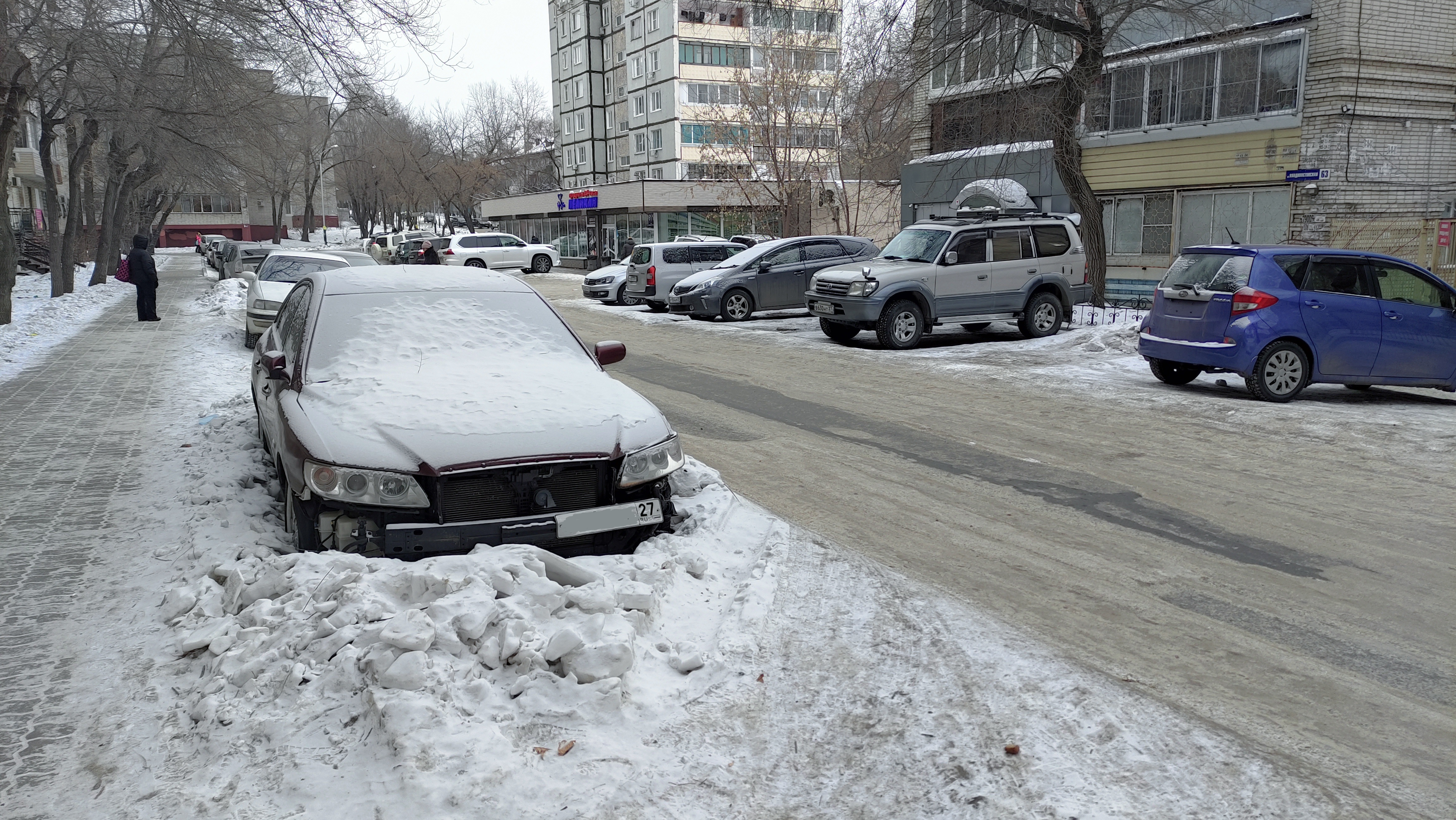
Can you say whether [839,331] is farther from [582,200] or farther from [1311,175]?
[582,200]

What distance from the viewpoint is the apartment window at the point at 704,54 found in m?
67.4

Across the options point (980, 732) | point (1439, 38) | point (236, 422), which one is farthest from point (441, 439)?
point (1439, 38)

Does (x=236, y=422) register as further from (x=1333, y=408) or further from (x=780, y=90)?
(x=780, y=90)

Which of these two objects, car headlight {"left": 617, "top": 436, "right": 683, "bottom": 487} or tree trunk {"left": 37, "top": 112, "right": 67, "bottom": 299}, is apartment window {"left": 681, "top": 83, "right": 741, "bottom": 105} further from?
car headlight {"left": 617, "top": 436, "right": 683, "bottom": 487}

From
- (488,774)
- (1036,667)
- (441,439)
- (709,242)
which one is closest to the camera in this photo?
(488,774)

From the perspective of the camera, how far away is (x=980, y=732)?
364 centimetres

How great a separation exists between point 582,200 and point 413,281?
4123cm

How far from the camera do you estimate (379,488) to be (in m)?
4.64

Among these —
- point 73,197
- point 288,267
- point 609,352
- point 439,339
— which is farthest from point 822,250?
point 73,197

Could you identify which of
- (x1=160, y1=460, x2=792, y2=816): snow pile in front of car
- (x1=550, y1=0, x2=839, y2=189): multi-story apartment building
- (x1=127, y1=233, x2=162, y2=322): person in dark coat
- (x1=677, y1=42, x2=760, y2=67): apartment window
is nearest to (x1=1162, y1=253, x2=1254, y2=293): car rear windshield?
(x1=160, y1=460, x2=792, y2=816): snow pile in front of car

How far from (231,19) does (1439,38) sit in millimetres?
23078

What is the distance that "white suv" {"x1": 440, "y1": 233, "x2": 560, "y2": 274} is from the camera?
126ft

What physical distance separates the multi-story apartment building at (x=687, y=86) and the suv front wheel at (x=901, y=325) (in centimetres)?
828

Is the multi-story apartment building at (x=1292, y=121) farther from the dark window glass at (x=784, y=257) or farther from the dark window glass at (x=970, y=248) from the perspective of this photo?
the dark window glass at (x=784, y=257)
